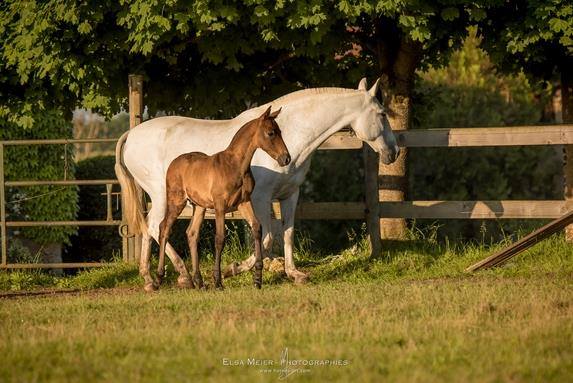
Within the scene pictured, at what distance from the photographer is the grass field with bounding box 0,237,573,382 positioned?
6.57 metres

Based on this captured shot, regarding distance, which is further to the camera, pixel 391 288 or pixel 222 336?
pixel 391 288

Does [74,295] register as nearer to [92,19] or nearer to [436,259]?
[92,19]

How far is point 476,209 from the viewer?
42.0ft

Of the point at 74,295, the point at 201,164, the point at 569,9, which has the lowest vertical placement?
the point at 74,295

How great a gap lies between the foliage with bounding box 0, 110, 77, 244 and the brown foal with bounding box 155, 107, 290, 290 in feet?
24.5

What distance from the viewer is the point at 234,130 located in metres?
12.0

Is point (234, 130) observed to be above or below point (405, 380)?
above

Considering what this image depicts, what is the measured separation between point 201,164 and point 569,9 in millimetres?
4694

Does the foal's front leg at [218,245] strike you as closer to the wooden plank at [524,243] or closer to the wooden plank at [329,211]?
the wooden plank at [329,211]

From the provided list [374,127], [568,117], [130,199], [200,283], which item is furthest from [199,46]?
[568,117]

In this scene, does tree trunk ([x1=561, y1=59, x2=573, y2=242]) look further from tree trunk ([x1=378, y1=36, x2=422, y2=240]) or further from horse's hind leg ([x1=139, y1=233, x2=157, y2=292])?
horse's hind leg ([x1=139, y1=233, x2=157, y2=292])

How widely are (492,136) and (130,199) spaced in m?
4.60

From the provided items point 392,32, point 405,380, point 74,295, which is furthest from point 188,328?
point 392,32

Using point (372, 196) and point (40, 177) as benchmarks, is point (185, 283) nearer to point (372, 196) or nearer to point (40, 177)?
point (372, 196)
